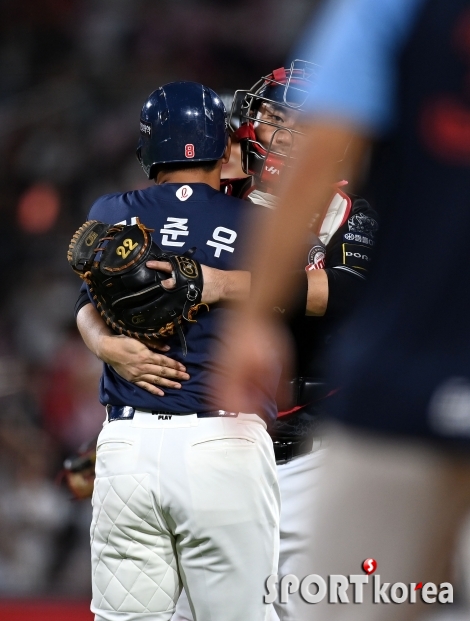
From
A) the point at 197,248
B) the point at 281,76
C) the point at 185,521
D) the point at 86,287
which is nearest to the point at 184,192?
the point at 197,248

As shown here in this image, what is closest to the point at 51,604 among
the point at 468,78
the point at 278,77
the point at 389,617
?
the point at 278,77

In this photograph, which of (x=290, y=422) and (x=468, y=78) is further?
(x=290, y=422)

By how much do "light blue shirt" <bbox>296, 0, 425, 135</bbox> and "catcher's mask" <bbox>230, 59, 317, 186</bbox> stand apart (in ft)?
5.25

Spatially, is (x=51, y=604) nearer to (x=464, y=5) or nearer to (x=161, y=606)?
(x=161, y=606)

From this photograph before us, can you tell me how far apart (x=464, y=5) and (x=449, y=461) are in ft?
2.05

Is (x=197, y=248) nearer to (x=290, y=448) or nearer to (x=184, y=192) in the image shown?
(x=184, y=192)

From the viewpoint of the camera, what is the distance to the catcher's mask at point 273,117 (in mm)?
2988

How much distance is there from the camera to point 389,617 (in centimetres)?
133

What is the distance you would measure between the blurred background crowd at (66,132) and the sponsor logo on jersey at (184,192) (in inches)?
115

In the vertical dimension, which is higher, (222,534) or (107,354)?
(107,354)

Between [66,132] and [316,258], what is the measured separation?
3.84 m

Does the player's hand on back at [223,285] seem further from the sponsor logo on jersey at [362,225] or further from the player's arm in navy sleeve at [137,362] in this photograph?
the sponsor logo on jersey at [362,225]

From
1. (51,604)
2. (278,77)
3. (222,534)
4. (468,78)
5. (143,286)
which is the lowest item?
(51,604)

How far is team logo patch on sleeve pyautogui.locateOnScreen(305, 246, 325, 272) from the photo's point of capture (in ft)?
9.02
